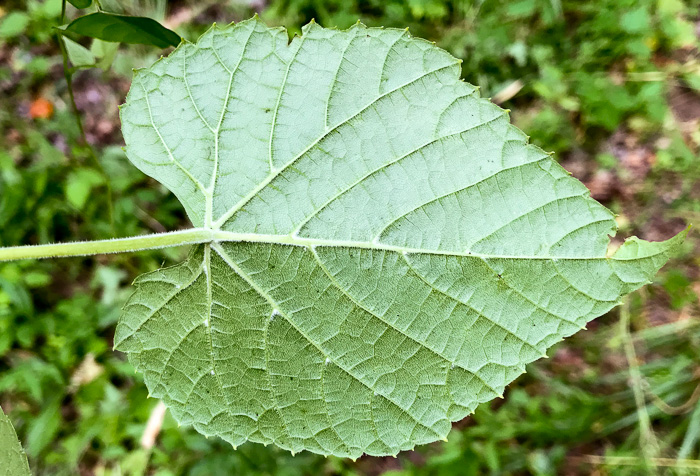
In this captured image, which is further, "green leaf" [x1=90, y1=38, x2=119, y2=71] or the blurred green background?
the blurred green background

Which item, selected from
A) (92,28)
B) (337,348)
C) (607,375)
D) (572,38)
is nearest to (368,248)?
Answer: (337,348)

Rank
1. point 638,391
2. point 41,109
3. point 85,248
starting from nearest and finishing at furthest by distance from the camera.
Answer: point 85,248 → point 638,391 → point 41,109

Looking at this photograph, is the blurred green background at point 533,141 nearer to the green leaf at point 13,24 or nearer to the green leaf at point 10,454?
the green leaf at point 13,24

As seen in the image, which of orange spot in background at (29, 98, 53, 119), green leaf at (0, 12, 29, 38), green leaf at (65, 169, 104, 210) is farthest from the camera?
orange spot in background at (29, 98, 53, 119)

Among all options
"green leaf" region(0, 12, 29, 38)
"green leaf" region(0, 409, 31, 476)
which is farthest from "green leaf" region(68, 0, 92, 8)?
"green leaf" region(0, 12, 29, 38)

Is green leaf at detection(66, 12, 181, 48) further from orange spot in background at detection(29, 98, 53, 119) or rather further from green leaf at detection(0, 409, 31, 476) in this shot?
orange spot in background at detection(29, 98, 53, 119)

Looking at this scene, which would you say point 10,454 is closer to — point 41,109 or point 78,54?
point 78,54

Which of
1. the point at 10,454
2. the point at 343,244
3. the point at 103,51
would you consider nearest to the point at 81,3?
the point at 103,51
